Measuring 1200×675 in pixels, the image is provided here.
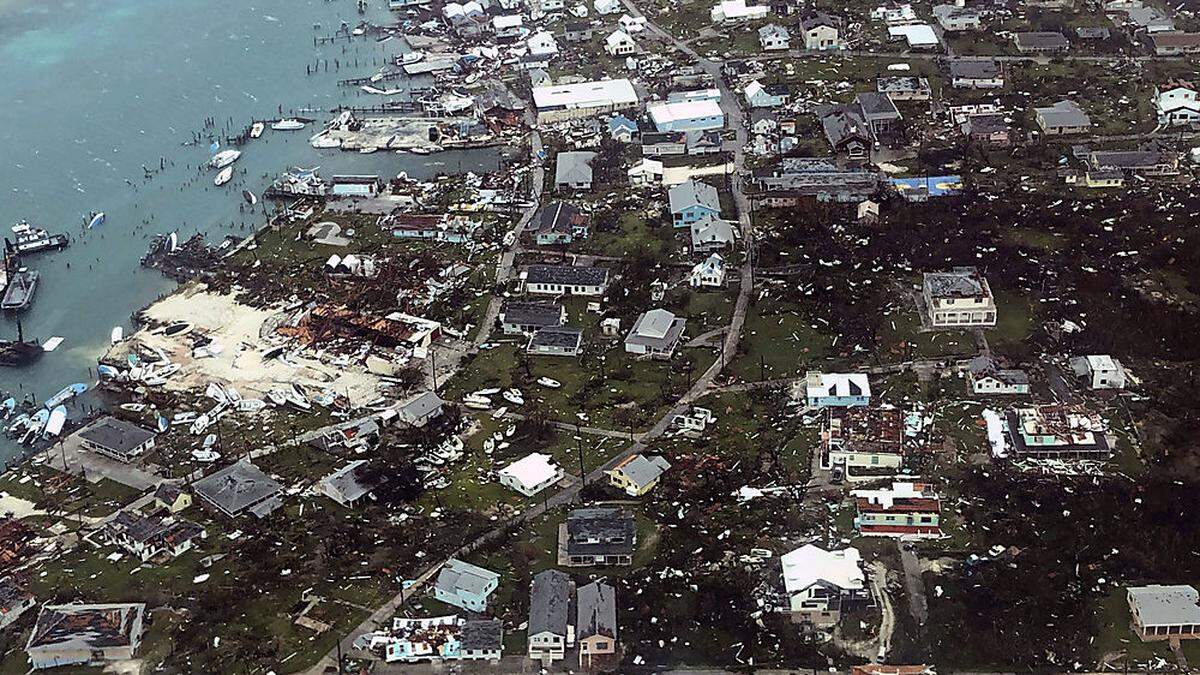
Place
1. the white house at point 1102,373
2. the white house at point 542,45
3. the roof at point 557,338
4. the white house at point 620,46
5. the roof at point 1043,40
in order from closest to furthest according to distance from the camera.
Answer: the white house at point 1102,373 < the roof at point 557,338 < the roof at point 1043,40 < the white house at point 620,46 < the white house at point 542,45

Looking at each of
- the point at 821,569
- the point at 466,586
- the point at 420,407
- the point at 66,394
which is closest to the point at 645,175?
the point at 420,407

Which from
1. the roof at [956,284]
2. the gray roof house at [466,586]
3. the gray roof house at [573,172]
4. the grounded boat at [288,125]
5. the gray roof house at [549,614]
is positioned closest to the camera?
the gray roof house at [549,614]

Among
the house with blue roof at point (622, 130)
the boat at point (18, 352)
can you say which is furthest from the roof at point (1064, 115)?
the boat at point (18, 352)

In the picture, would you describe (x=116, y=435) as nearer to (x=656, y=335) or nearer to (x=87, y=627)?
(x=87, y=627)

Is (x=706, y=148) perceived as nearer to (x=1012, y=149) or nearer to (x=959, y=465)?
(x=1012, y=149)

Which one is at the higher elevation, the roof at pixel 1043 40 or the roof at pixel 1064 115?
the roof at pixel 1064 115

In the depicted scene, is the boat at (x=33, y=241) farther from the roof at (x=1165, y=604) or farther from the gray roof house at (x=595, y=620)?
the roof at (x=1165, y=604)
